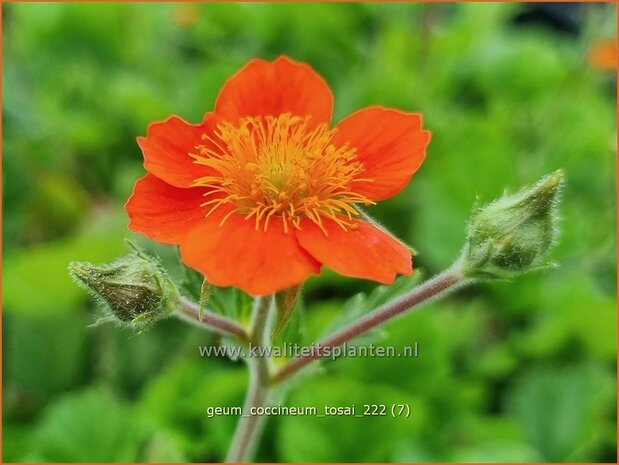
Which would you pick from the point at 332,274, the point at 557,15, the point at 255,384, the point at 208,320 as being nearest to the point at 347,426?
the point at 332,274

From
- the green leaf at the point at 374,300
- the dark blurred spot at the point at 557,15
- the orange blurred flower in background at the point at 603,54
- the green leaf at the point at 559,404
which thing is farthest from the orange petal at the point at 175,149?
the dark blurred spot at the point at 557,15

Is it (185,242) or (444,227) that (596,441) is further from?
(185,242)

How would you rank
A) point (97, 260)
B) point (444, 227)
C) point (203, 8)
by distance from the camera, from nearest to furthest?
point (97, 260) → point (444, 227) → point (203, 8)

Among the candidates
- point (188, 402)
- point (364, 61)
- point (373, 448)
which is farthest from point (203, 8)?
point (373, 448)

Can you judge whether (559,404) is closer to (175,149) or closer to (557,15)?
(175,149)

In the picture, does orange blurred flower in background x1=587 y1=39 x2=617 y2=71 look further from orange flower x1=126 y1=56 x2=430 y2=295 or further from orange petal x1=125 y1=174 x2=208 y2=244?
orange petal x1=125 y1=174 x2=208 y2=244

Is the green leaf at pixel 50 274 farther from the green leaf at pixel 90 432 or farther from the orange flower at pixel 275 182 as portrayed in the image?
the orange flower at pixel 275 182
